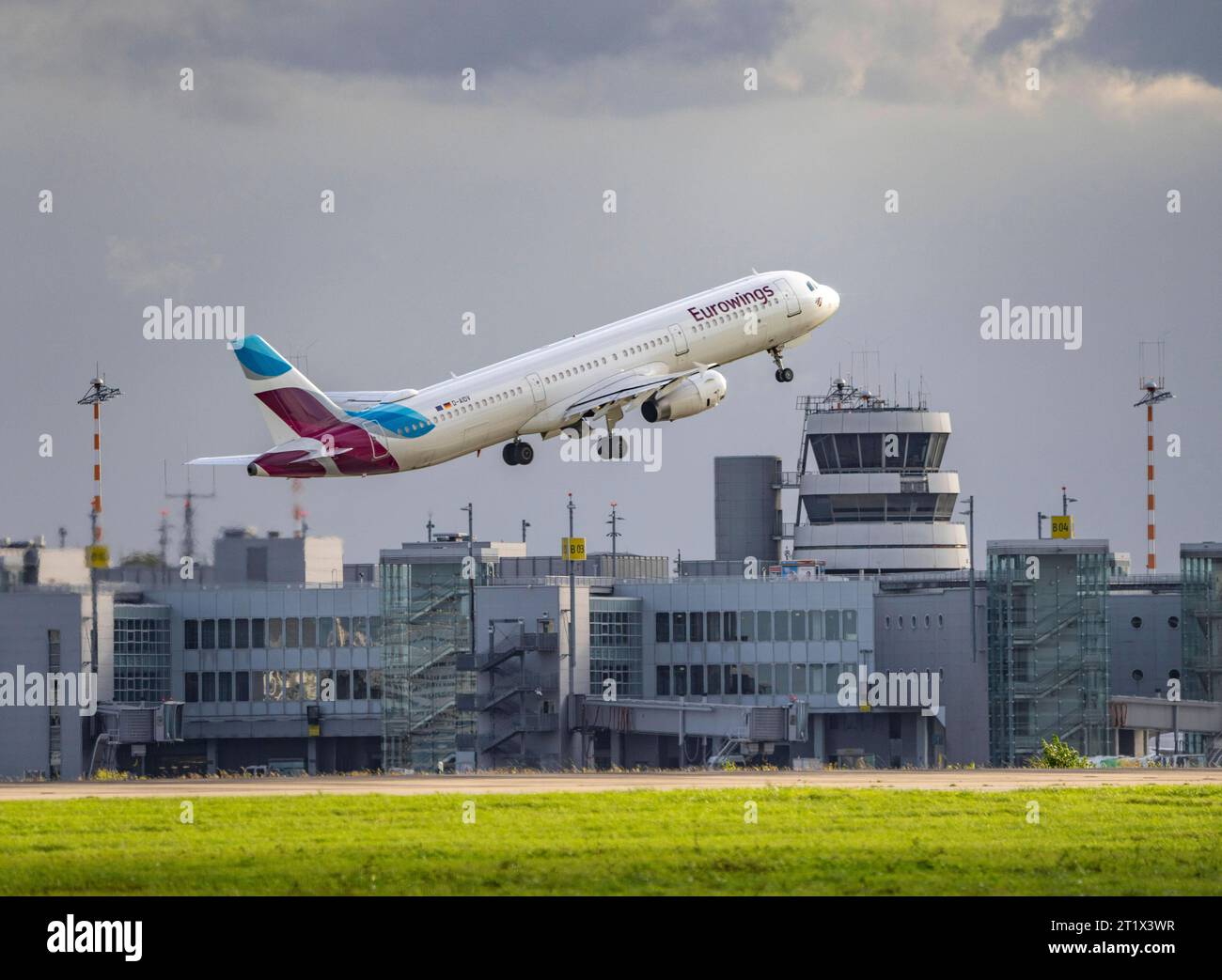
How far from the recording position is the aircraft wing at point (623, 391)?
89.9 metres

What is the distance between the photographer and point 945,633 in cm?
19362

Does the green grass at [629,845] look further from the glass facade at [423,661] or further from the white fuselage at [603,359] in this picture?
the glass facade at [423,661]

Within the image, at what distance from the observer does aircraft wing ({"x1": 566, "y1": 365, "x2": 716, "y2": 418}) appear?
295 feet

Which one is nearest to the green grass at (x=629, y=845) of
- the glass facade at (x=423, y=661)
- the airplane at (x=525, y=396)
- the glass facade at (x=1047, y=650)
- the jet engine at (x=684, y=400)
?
the airplane at (x=525, y=396)

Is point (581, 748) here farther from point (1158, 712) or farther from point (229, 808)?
point (229, 808)

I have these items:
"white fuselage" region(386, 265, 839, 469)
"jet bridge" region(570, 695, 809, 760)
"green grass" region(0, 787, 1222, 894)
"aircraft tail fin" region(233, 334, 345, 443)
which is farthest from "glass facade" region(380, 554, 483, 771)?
"green grass" region(0, 787, 1222, 894)

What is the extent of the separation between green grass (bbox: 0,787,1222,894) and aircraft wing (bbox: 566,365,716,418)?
16.8 meters

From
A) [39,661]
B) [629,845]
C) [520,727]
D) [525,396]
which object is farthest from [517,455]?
[39,661]

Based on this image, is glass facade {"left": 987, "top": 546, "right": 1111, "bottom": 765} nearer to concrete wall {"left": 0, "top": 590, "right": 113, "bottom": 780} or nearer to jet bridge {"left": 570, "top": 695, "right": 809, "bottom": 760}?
jet bridge {"left": 570, "top": 695, "right": 809, "bottom": 760}

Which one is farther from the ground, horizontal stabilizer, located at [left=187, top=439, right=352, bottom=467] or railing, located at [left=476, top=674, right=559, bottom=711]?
horizontal stabilizer, located at [left=187, top=439, right=352, bottom=467]

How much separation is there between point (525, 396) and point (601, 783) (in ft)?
48.1

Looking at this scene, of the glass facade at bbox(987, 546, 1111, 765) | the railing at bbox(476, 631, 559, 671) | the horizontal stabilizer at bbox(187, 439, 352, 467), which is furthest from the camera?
the railing at bbox(476, 631, 559, 671)

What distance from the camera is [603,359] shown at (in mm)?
93312

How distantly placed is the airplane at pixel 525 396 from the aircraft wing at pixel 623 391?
0.05 m
